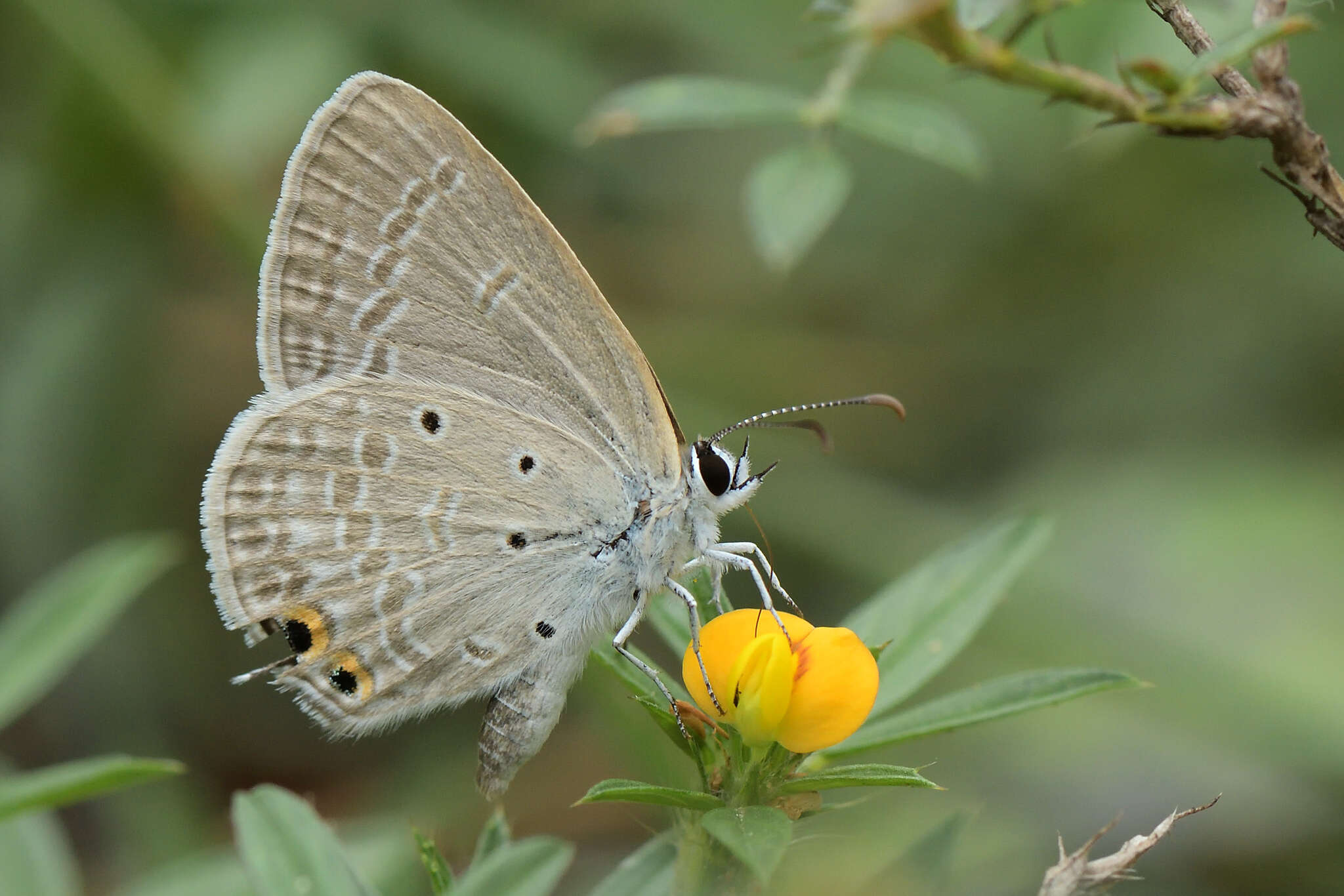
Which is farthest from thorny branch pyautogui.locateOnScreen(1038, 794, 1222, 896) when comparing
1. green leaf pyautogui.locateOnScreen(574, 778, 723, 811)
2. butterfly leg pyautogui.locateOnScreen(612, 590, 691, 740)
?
butterfly leg pyautogui.locateOnScreen(612, 590, 691, 740)

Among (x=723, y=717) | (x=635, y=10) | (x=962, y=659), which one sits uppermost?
(x=635, y=10)

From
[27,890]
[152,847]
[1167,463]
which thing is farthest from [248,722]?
[1167,463]

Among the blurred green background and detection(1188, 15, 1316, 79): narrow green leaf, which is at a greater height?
detection(1188, 15, 1316, 79): narrow green leaf

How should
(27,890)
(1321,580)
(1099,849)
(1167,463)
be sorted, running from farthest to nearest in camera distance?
(1167,463), (1321,580), (1099,849), (27,890)

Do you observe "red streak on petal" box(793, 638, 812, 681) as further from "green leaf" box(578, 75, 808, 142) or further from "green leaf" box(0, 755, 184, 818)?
"green leaf" box(578, 75, 808, 142)

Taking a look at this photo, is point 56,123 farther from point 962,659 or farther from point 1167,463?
point 1167,463

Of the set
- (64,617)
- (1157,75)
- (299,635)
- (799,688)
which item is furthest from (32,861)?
(1157,75)

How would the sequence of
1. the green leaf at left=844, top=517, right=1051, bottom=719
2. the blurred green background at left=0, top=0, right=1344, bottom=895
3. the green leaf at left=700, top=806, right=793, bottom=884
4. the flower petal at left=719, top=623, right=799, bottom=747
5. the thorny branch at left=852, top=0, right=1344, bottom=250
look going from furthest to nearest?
the blurred green background at left=0, top=0, right=1344, bottom=895, the green leaf at left=844, top=517, right=1051, bottom=719, the flower petal at left=719, top=623, right=799, bottom=747, the green leaf at left=700, top=806, right=793, bottom=884, the thorny branch at left=852, top=0, right=1344, bottom=250
